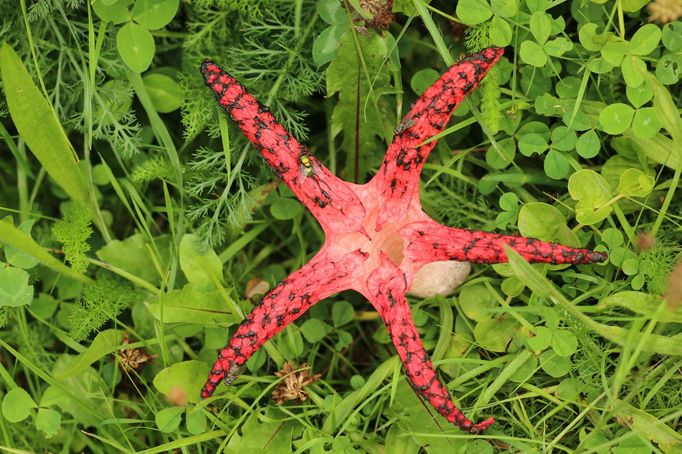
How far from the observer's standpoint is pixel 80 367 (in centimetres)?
294

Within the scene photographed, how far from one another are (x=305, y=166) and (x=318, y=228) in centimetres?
78

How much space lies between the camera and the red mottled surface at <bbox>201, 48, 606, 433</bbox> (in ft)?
8.14

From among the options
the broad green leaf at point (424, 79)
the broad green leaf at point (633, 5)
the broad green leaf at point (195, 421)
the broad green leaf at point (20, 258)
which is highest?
the broad green leaf at point (633, 5)

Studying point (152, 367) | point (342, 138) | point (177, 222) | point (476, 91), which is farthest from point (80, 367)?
point (476, 91)

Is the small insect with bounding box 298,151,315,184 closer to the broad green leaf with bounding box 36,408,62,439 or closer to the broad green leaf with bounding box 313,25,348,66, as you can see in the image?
the broad green leaf with bounding box 313,25,348,66

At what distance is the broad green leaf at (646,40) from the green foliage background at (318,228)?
0.01 m

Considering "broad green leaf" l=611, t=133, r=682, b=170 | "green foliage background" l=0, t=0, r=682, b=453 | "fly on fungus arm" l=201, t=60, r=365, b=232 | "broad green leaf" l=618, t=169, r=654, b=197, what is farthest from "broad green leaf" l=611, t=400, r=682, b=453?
"fly on fungus arm" l=201, t=60, r=365, b=232

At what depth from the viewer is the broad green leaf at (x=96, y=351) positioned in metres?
2.93

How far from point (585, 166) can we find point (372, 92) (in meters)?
1.03

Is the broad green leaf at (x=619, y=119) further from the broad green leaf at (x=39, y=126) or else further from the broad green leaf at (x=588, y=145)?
the broad green leaf at (x=39, y=126)

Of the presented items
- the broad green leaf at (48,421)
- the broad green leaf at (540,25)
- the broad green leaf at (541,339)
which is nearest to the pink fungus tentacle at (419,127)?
the broad green leaf at (540,25)

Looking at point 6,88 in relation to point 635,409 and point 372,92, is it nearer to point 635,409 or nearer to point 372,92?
point 372,92

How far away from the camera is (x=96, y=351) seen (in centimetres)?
297

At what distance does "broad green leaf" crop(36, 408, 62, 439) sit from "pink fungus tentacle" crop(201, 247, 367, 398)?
0.88 meters
